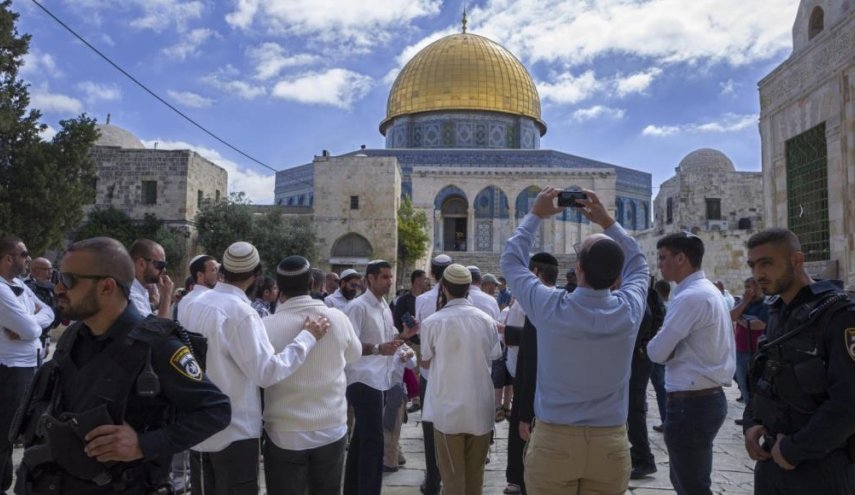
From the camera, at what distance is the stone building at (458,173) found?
75.2ft

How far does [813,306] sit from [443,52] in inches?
1407

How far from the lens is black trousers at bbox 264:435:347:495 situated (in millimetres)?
2764

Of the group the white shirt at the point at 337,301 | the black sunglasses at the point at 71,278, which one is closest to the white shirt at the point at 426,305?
the white shirt at the point at 337,301

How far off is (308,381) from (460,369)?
952 millimetres

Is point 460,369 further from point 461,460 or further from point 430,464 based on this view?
point 430,464

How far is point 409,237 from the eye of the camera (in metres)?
23.9

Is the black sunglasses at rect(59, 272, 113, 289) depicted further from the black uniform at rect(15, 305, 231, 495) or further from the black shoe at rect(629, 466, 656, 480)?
the black shoe at rect(629, 466, 656, 480)

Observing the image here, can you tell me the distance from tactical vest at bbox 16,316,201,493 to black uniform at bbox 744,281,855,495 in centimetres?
208

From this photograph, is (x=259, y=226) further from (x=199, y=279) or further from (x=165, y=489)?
(x=165, y=489)

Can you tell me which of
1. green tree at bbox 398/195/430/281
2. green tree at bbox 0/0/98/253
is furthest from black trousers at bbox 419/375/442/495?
green tree at bbox 398/195/430/281

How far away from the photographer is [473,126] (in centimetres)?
3453

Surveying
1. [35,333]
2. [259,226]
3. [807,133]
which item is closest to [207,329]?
[35,333]

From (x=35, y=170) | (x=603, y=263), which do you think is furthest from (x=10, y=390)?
(x=35, y=170)

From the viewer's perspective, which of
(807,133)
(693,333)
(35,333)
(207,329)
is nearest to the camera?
(207,329)
